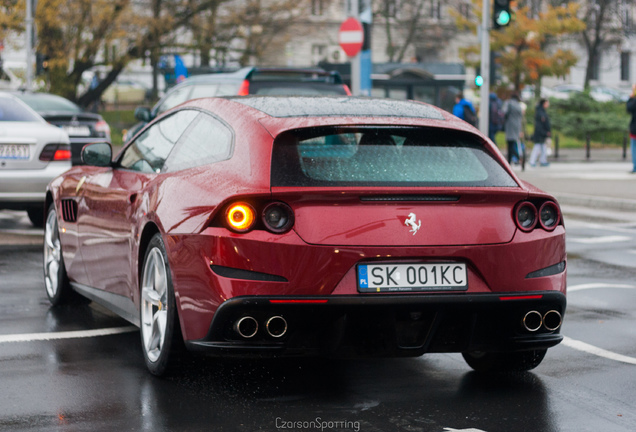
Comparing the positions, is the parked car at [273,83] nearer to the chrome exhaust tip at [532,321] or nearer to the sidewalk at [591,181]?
the sidewalk at [591,181]

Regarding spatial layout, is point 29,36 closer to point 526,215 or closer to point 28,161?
point 28,161

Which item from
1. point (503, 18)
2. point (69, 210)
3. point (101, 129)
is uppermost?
point (503, 18)

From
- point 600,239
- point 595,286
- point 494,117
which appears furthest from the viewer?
point 494,117

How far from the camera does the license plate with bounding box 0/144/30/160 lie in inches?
480

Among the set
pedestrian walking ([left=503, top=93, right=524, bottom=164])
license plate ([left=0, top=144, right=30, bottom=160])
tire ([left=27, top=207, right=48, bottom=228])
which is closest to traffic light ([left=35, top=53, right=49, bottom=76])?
pedestrian walking ([left=503, top=93, right=524, bottom=164])

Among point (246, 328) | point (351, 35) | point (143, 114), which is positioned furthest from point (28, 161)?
point (351, 35)

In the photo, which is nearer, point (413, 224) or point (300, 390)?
point (413, 224)

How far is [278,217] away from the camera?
16.4 ft

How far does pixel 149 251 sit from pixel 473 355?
1.79 meters

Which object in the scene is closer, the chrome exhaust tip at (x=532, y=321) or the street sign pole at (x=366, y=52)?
the chrome exhaust tip at (x=532, y=321)

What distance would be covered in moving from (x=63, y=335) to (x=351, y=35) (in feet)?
47.7

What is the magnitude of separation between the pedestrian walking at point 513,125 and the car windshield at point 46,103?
36.4ft

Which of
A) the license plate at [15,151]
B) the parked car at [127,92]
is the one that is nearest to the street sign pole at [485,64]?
the license plate at [15,151]

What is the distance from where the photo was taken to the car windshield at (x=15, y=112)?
12.9 meters
